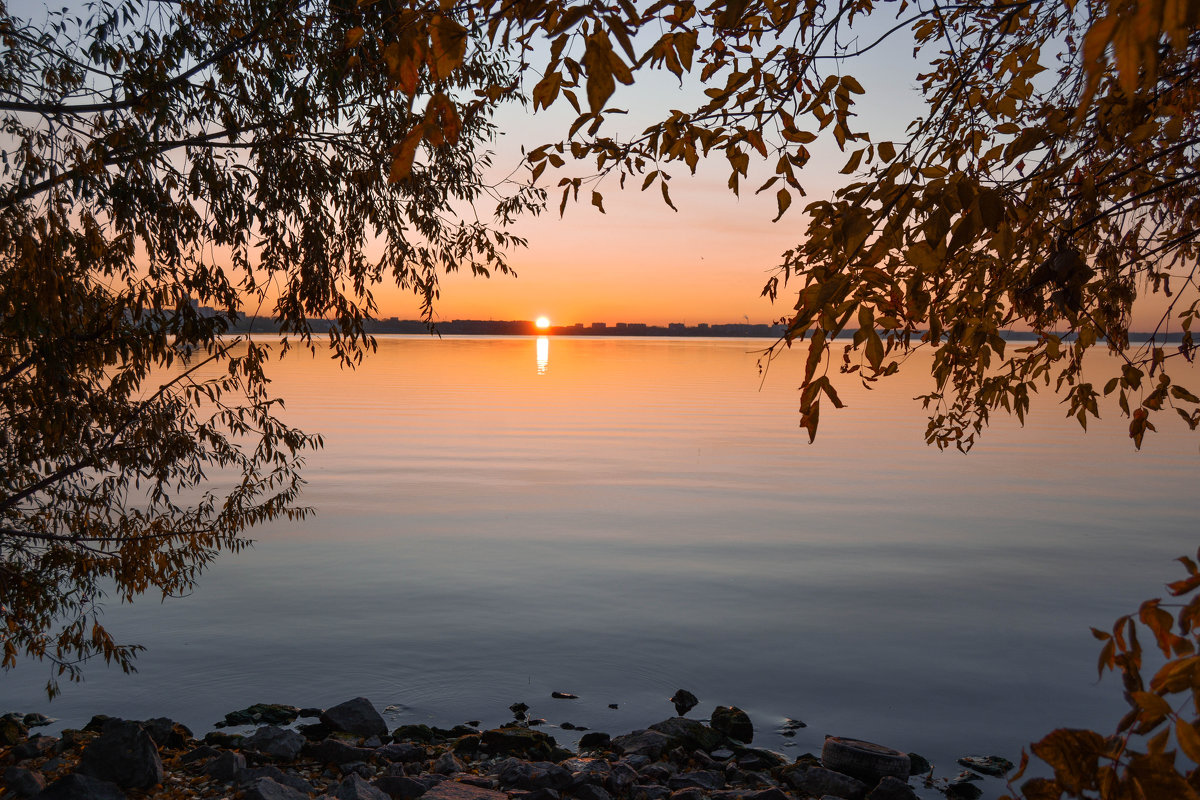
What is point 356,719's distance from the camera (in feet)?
23.9

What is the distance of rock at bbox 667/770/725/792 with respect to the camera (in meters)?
6.27

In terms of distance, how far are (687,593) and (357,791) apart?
6240 millimetres

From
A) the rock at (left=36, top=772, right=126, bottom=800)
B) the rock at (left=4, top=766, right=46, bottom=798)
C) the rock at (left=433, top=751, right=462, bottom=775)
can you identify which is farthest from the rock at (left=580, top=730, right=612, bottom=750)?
the rock at (left=4, top=766, right=46, bottom=798)

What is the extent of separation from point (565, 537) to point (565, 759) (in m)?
7.32

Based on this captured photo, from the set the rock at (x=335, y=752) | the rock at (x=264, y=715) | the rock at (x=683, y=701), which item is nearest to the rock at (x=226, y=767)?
the rock at (x=335, y=752)

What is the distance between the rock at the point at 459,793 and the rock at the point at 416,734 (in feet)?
4.46

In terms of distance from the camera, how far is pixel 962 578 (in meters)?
12.2

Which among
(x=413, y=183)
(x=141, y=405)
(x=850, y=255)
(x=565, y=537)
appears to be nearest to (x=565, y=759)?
(x=141, y=405)

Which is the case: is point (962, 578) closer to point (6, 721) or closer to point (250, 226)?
point (250, 226)

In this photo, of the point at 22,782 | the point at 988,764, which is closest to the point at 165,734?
the point at 22,782

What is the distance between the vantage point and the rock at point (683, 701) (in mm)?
8039

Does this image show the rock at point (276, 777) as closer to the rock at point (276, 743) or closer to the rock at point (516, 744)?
the rock at point (276, 743)

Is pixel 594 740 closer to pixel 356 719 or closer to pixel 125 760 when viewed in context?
pixel 356 719

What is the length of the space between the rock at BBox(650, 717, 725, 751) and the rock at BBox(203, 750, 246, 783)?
3.10 metres
